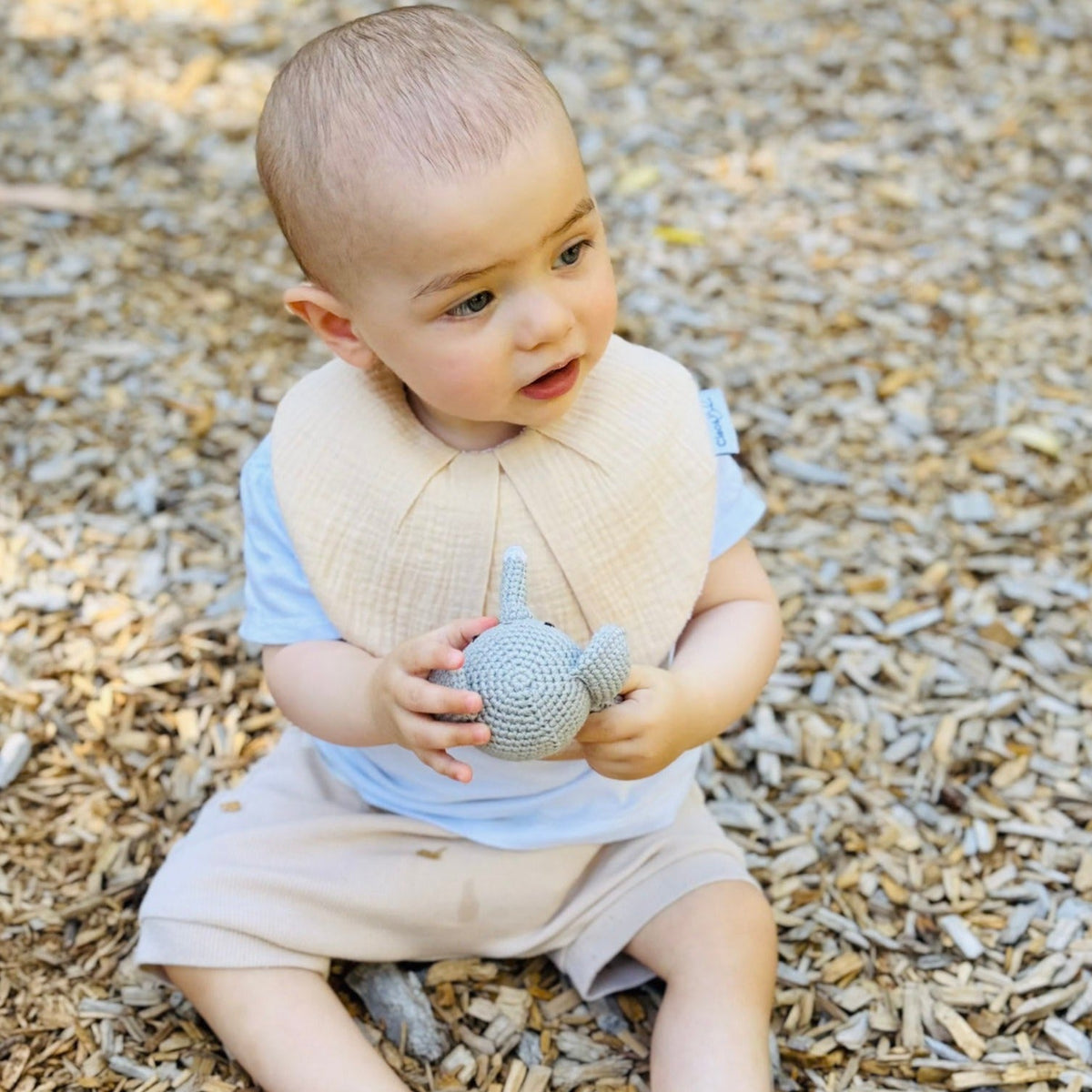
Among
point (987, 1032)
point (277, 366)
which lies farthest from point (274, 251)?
point (987, 1032)

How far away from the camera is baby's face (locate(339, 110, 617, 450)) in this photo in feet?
5.04

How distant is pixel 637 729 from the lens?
165 centimetres

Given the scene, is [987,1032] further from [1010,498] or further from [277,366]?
[277,366]

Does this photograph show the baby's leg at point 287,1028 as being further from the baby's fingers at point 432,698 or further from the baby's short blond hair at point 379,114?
the baby's short blond hair at point 379,114

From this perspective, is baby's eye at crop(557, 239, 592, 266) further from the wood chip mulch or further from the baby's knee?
the wood chip mulch

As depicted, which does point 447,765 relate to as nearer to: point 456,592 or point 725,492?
point 456,592

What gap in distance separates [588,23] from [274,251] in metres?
1.46

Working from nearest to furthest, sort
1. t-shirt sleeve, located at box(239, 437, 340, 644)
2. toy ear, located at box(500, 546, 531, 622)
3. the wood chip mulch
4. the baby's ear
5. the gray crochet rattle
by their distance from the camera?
the gray crochet rattle
toy ear, located at box(500, 546, 531, 622)
the baby's ear
t-shirt sleeve, located at box(239, 437, 340, 644)
the wood chip mulch

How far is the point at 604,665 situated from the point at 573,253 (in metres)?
0.49

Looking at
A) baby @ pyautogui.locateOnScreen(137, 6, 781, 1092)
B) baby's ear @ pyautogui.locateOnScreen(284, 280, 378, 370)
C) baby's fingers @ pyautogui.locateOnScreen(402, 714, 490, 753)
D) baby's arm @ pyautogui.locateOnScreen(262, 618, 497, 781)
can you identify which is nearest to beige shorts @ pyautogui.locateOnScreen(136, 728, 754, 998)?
baby @ pyautogui.locateOnScreen(137, 6, 781, 1092)

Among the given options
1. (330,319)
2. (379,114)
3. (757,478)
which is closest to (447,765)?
(330,319)

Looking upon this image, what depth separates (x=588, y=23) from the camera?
4375 mm

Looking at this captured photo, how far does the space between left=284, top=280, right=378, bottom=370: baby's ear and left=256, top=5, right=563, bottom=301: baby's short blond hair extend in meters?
0.04

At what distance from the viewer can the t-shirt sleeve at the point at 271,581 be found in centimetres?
195
